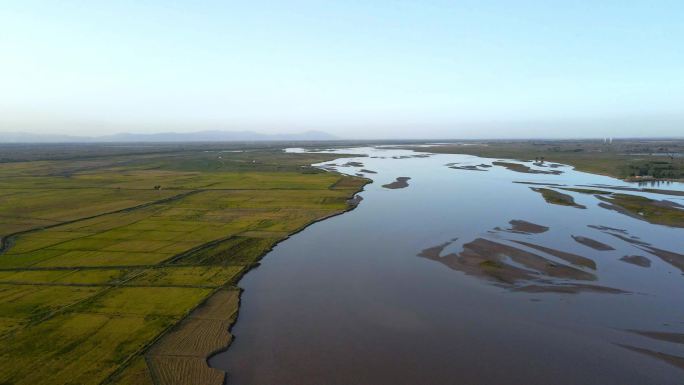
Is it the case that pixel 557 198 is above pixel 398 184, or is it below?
below

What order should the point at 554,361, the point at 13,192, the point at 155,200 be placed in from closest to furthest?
the point at 554,361 < the point at 155,200 < the point at 13,192

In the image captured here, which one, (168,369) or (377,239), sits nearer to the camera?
(168,369)

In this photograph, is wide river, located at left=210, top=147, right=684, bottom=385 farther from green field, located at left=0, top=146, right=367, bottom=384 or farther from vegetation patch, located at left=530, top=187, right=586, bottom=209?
vegetation patch, located at left=530, top=187, right=586, bottom=209

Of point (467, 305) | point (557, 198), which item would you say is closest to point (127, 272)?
point (467, 305)

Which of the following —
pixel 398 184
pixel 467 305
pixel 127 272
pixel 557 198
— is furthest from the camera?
pixel 398 184

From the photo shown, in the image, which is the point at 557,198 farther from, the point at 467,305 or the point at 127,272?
the point at 127,272

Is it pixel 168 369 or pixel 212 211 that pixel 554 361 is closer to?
pixel 168 369

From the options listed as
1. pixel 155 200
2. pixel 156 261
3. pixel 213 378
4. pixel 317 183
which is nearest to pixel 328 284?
pixel 213 378
